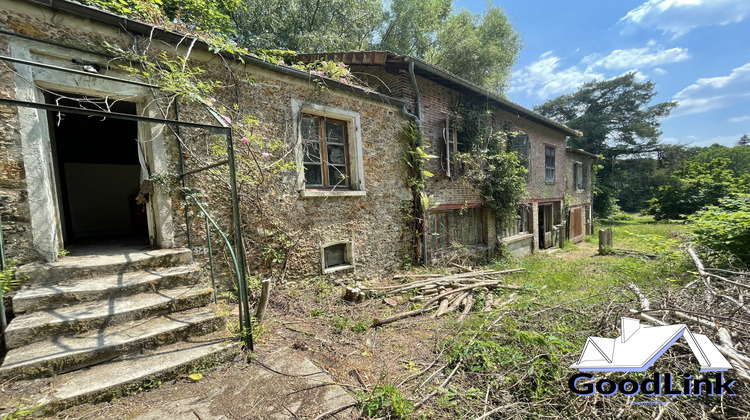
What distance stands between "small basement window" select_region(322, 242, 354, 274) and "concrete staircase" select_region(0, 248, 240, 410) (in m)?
2.44

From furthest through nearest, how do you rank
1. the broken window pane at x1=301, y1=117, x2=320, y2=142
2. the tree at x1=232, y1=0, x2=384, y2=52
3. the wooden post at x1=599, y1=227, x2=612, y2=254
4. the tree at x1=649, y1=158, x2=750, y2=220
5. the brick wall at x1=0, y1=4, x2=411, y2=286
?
the tree at x1=649, y1=158, x2=750, y2=220
the wooden post at x1=599, y1=227, x2=612, y2=254
the tree at x1=232, y1=0, x2=384, y2=52
the broken window pane at x1=301, y1=117, x2=320, y2=142
the brick wall at x1=0, y1=4, x2=411, y2=286

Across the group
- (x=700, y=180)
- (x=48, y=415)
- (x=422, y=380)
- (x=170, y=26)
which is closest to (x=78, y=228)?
(x=170, y=26)

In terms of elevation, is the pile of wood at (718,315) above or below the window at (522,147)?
below

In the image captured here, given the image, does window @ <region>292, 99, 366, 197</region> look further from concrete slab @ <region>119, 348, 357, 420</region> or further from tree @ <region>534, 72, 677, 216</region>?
tree @ <region>534, 72, 677, 216</region>

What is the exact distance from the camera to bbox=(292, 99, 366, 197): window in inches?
196

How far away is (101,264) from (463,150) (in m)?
8.31

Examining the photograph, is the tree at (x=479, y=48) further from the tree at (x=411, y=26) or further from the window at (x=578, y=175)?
the window at (x=578, y=175)

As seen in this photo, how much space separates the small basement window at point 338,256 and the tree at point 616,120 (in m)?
31.3

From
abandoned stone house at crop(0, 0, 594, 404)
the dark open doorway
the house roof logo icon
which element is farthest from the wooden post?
the dark open doorway

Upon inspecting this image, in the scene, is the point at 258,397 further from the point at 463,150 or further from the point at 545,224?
the point at 545,224

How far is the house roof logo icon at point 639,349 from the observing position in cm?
217

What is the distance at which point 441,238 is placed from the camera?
25.6 ft

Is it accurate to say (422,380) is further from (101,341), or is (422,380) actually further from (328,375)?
(101,341)

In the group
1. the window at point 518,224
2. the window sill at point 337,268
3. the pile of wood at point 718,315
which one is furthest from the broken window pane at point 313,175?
the window at point 518,224
